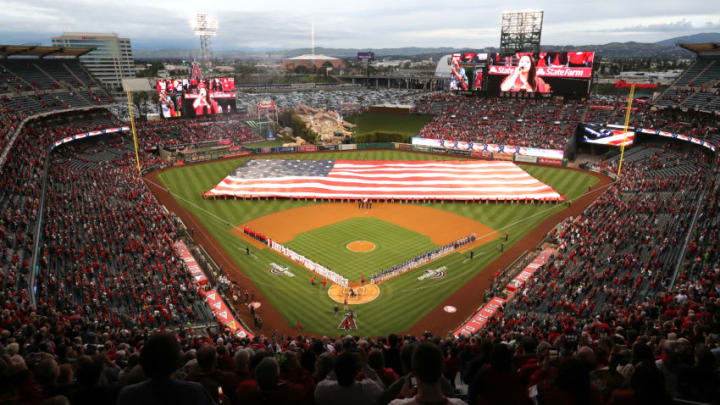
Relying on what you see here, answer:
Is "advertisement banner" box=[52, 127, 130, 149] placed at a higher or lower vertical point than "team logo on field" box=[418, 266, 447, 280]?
higher

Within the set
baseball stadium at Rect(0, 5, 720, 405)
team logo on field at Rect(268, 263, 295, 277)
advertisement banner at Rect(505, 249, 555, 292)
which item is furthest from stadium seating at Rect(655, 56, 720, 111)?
team logo on field at Rect(268, 263, 295, 277)

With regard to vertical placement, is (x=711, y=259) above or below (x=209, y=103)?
below

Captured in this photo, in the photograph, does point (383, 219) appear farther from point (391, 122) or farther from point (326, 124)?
point (326, 124)

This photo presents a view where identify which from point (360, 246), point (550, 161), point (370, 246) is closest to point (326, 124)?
point (550, 161)

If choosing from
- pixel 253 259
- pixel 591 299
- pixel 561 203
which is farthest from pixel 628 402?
pixel 561 203

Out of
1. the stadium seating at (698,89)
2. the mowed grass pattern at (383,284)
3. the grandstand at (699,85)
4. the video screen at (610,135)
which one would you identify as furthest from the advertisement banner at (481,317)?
the stadium seating at (698,89)

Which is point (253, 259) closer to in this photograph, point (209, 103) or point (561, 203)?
point (561, 203)

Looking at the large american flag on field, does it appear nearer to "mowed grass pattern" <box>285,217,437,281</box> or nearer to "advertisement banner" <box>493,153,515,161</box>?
"mowed grass pattern" <box>285,217,437,281</box>
